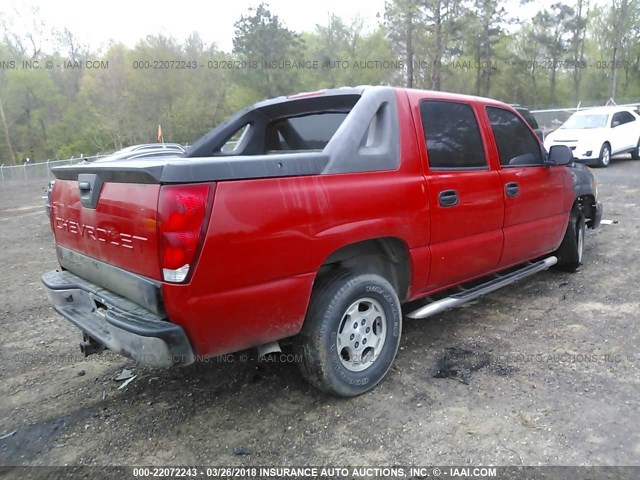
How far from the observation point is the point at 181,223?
2307 millimetres

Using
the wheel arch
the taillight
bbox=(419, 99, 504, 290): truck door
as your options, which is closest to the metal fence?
bbox=(419, 99, 504, 290): truck door

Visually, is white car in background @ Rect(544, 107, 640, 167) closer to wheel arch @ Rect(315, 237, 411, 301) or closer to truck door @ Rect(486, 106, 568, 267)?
truck door @ Rect(486, 106, 568, 267)

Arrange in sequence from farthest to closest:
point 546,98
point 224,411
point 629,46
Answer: point 546,98
point 629,46
point 224,411

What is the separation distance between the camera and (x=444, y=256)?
355 cm

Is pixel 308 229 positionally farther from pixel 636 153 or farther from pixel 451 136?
pixel 636 153

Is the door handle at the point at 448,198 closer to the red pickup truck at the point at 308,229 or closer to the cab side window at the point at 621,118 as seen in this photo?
the red pickup truck at the point at 308,229

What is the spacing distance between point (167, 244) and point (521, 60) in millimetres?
54296

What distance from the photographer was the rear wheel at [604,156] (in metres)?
14.9

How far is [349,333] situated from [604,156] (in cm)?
1506

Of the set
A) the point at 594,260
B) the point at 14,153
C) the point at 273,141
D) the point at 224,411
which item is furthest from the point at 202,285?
the point at 14,153

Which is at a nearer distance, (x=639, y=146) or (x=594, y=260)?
(x=594, y=260)

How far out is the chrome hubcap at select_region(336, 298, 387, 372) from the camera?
10.1 ft

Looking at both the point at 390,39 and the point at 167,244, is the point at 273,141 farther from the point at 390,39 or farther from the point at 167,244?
the point at 390,39

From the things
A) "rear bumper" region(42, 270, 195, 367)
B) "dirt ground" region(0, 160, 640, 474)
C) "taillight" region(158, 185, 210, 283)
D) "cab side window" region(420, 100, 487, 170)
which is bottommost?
"dirt ground" region(0, 160, 640, 474)
